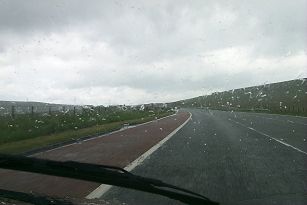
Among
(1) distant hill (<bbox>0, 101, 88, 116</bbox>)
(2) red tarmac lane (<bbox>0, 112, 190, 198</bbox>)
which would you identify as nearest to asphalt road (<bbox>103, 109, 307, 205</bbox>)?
(2) red tarmac lane (<bbox>0, 112, 190, 198</bbox>)

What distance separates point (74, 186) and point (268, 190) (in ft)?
11.1

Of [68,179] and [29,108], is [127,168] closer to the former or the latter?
[68,179]

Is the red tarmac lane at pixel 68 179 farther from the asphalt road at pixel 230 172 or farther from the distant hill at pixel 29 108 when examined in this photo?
the distant hill at pixel 29 108

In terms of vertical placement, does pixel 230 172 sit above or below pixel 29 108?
below

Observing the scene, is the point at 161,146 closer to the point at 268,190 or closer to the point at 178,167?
the point at 178,167

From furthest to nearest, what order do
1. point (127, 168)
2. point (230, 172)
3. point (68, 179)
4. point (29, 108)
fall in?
point (29, 108) < point (127, 168) < point (230, 172) < point (68, 179)

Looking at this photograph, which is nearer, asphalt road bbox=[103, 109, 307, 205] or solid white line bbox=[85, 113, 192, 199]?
asphalt road bbox=[103, 109, 307, 205]

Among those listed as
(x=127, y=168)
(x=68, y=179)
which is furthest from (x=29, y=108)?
(x=68, y=179)

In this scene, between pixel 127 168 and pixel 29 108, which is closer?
pixel 127 168

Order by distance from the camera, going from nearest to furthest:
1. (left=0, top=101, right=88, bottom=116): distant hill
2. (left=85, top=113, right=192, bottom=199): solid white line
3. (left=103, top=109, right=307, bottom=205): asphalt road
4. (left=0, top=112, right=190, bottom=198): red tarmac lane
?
(left=103, top=109, right=307, bottom=205): asphalt road → (left=85, top=113, right=192, bottom=199): solid white line → (left=0, top=112, right=190, bottom=198): red tarmac lane → (left=0, top=101, right=88, bottom=116): distant hill

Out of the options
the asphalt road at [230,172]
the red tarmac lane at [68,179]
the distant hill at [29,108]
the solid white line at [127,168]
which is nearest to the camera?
the asphalt road at [230,172]

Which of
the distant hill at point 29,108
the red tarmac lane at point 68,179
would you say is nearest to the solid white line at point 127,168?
Answer: the red tarmac lane at point 68,179

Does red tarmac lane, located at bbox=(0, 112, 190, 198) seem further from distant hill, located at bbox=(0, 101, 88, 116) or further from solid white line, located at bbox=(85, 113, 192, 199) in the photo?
distant hill, located at bbox=(0, 101, 88, 116)

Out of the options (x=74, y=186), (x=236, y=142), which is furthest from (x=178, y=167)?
(x=236, y=142)
